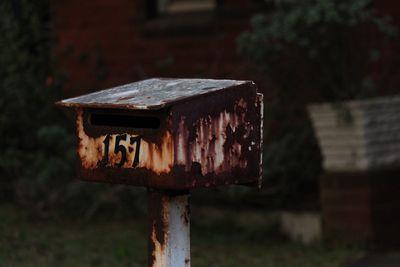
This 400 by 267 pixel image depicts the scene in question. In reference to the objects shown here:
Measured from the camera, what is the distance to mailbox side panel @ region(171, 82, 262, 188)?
399cm

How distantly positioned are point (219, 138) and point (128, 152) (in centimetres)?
36

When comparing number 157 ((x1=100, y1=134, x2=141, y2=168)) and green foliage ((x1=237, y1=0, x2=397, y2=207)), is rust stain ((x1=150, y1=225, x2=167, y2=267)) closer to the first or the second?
number 157 ((x1=100, y1=134, x2=141, y2=168))

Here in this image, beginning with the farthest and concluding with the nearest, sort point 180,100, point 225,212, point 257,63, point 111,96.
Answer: point 225,212 → point 257,63 → point 111,96 → point 180,100

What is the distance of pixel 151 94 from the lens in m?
4.16

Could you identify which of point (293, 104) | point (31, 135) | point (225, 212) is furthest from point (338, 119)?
point (31, 135)

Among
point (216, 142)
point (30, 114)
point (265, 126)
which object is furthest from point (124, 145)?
Result: point (30, 114)

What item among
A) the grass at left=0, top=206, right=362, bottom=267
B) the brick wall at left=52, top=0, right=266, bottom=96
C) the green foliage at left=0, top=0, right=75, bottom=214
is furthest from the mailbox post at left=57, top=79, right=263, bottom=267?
the brick wall at left=52, top=0, right=266, bottom=96

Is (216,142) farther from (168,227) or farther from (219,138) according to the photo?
(168,227)

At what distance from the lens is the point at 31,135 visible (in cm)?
1017

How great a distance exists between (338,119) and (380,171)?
→ 54 centimetres

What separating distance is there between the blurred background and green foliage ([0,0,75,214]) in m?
0.02

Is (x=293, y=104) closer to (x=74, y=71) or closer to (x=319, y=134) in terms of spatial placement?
(x=319, y=134)

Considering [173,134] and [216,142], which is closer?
[173,134]

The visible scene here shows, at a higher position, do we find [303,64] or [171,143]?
[303,64]
